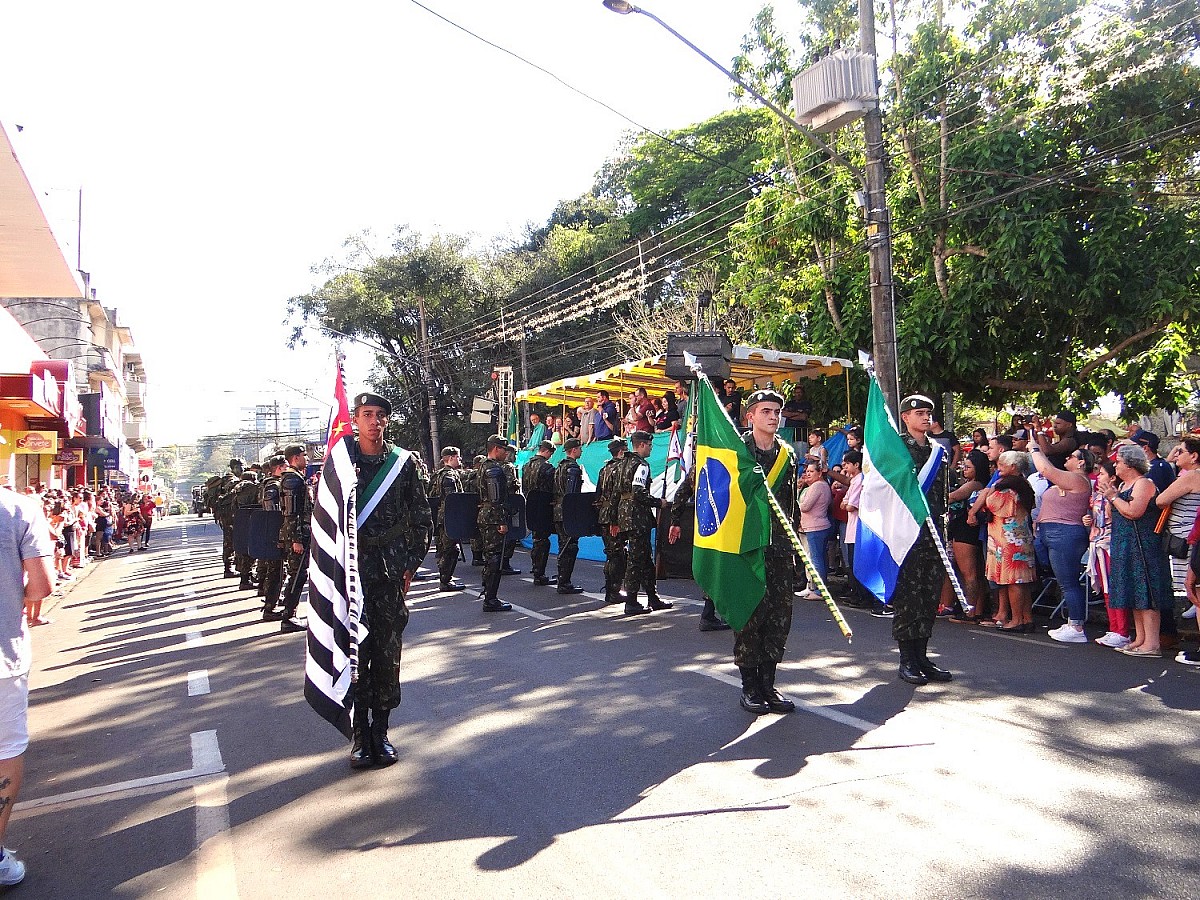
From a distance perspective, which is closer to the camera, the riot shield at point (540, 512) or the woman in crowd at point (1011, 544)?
the woman in crowd at point (1011, 544)

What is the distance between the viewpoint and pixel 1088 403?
15.9m

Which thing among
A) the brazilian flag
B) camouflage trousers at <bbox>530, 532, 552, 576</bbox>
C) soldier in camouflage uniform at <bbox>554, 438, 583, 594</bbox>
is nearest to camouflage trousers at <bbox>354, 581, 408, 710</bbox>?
the brazilian flag

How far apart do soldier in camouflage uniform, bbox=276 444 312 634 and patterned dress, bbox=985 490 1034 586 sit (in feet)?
21.5

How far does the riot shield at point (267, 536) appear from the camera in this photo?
35.6ft

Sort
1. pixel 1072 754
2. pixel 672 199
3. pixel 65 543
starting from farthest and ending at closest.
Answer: pixel 672 199, pixel 65 543, pixel 1072 754

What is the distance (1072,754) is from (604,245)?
32.2m

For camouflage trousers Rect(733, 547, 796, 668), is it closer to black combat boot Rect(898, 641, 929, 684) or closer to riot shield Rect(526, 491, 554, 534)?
black combat boot Rect(898, 641, 929, 684)

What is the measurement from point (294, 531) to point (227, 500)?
475 cm

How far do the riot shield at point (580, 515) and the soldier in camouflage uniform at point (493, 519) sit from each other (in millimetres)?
754

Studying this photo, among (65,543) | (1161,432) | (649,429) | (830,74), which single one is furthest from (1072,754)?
(1161,432)

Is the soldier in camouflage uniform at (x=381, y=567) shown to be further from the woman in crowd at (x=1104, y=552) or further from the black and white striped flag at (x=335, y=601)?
the woman in crowd at (x=1104, y=552)

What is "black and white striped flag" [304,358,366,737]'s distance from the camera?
16.2ft

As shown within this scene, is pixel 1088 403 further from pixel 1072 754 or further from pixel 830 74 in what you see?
pixel 1072 754

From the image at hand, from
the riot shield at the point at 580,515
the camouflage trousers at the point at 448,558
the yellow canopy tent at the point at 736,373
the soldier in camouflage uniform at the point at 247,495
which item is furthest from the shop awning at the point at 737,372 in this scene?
the soldier in camouflage uniform at the point at 247,495
